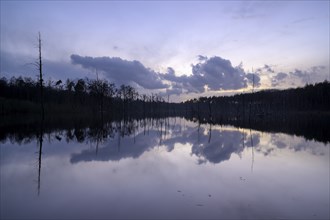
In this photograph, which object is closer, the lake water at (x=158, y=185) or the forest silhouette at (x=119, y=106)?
the lake water at (x=158, y=185)

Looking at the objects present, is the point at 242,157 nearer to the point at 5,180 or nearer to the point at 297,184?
the point at 297,184

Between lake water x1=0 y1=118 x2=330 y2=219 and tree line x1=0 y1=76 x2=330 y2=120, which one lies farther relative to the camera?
tree line x1=0 y1=76 x2=330 y2=120

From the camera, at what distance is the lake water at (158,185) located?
5902 millimetres

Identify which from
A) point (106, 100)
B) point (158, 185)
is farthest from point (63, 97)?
point (158, 185)

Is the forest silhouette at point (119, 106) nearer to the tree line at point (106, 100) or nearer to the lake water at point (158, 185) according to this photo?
the tree line at point (106, 100)

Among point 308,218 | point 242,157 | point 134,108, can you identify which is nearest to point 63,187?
point 308,218

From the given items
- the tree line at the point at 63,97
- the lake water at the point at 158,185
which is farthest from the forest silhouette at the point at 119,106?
the lake water at the point at 158,185

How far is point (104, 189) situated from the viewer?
7.44m

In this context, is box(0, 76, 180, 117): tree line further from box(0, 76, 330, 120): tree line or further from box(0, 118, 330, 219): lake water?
box(0, 118, 330, 219): lake water

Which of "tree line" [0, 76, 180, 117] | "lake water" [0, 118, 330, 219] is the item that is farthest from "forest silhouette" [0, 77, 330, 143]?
"lake water" [0, 118, 330, 219]

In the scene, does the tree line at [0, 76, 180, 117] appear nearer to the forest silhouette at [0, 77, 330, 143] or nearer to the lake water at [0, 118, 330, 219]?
the forest silhouette at [0, 77, 330, 143]

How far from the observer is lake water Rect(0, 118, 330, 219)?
232 inches

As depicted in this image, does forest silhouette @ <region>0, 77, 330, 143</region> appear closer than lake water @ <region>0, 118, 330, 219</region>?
No

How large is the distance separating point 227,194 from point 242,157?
20.9 ft
